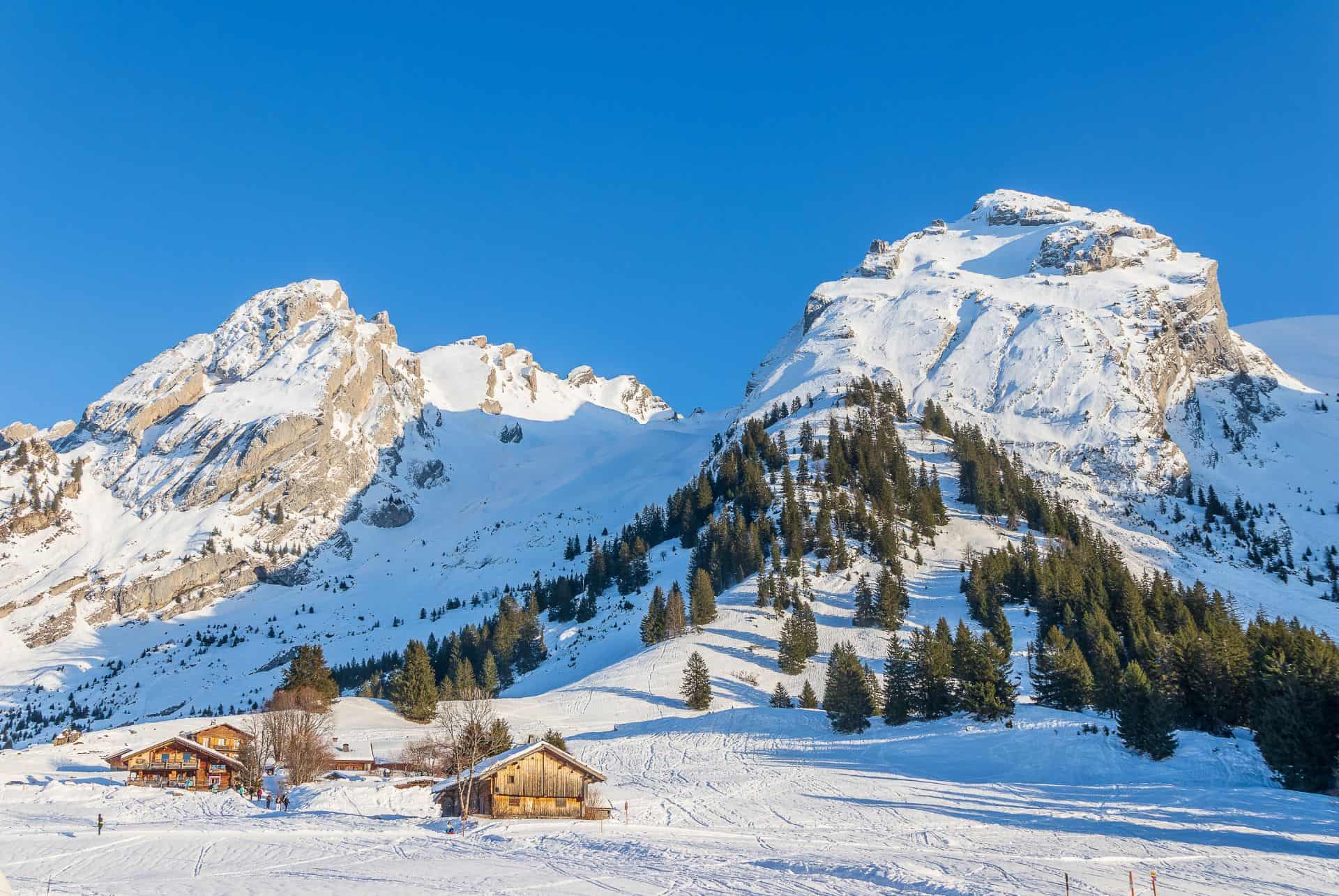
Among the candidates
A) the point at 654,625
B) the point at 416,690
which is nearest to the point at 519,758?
the point at 416,690

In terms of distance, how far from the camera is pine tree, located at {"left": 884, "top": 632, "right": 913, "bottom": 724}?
66062mm

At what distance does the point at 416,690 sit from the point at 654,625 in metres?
26.9

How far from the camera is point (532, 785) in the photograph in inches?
1774

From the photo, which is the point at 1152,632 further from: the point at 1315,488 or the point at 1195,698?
the point at 1315,488

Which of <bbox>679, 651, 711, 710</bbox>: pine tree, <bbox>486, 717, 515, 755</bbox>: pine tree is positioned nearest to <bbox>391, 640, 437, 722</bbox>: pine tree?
<bbox>679, 651, 711, 710</bbox>: pine tree

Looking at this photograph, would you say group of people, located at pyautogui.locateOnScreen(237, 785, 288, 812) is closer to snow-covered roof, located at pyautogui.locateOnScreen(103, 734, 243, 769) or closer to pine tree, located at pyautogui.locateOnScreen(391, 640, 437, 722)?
snow-covered roof, located at pyautogui.locateOnScreen(103, 734, 243, 769)

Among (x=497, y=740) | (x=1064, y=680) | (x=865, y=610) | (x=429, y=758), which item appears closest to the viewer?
(x=497, y=740)

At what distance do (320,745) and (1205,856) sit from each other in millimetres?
53009

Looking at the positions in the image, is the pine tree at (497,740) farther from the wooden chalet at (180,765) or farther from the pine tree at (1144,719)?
the pine tree at (1144,719)

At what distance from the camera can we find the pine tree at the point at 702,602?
99000 mm

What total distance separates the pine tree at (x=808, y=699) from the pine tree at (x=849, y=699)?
9.94 m

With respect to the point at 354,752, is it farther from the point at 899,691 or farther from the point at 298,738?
the point at 899,691

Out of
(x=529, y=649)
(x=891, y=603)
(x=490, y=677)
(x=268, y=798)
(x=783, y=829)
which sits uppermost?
(x=891, y=603)

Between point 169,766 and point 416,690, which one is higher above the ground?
point 416,690
